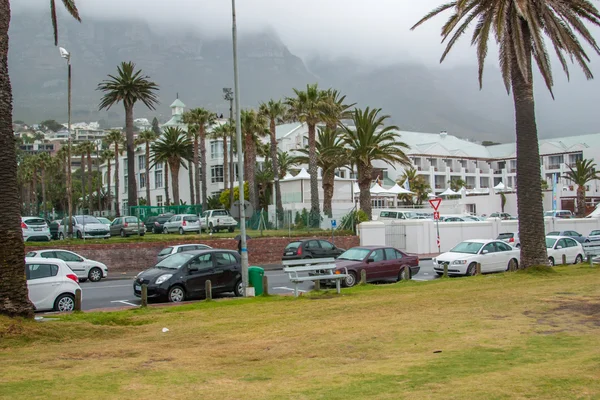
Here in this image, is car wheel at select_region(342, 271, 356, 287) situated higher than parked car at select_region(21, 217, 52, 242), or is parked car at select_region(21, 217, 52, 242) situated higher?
parked car at select_region(21, 217, 52, 242)

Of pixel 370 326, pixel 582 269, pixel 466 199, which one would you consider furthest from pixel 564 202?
pixel 370 326

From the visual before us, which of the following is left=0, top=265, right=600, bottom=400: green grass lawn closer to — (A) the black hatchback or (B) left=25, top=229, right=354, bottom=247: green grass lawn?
(A) the black hatchback

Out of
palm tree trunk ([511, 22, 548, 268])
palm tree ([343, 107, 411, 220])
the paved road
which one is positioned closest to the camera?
the paved road

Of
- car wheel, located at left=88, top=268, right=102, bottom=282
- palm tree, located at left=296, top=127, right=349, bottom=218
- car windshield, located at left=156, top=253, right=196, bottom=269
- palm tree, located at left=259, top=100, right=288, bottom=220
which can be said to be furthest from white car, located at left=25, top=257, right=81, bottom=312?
palm tree, located at left=259, top=100, right=288, bottom=220

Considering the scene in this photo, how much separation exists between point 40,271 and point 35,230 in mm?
22589

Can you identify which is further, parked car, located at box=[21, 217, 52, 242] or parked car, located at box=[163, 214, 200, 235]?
parked car, located at box=[163, 214, 200, 235]

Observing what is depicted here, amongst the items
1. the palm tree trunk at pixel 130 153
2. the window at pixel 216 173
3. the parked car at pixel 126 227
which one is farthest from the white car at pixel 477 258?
the window at pixel 216 173

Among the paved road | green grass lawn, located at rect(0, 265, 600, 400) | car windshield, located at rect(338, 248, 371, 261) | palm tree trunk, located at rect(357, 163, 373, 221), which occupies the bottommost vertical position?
the paved road

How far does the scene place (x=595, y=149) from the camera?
9250cm

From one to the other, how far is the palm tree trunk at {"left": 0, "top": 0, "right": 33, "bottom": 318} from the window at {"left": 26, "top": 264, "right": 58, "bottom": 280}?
505 centimetres

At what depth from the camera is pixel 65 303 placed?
16984 millimetres

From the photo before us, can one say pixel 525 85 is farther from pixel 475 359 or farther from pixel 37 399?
Result: pixel 37 399

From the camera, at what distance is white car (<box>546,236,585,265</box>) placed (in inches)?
1120

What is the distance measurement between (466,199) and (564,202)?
41.0 feet
